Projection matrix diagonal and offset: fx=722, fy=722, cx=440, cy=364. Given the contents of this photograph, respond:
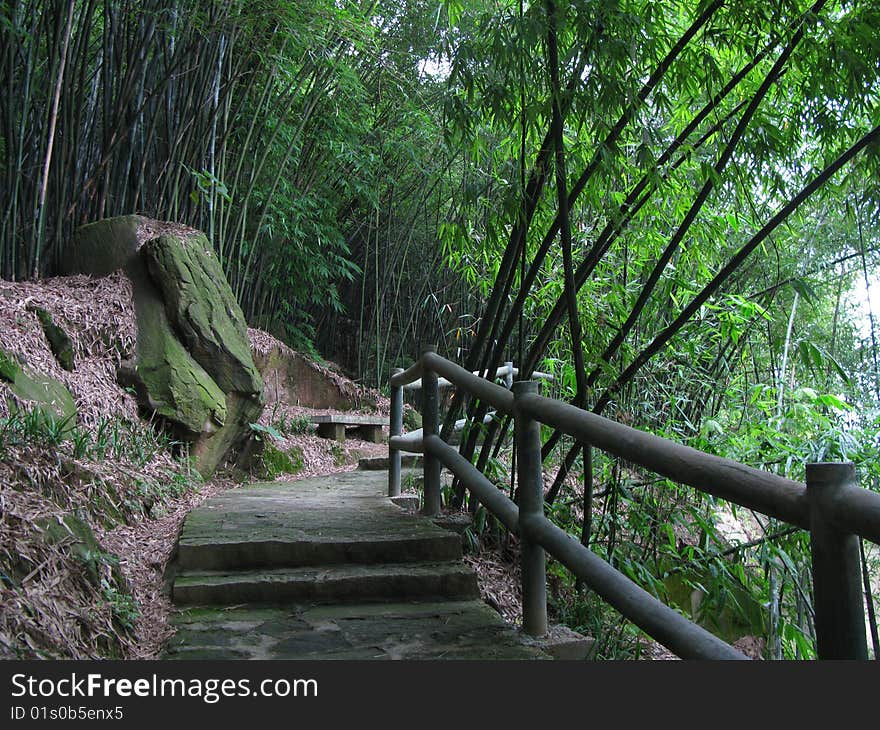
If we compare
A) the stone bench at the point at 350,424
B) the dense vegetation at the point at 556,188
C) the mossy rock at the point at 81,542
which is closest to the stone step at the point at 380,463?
the stone bench at the point at 350,424

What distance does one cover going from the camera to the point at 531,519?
2141 millimetres

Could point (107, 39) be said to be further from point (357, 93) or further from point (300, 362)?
point (300, 362)

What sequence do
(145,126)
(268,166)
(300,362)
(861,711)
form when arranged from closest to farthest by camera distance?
(861,711) < (145,126) < (268,166) < (300,362)

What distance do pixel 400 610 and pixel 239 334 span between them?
2811 mm

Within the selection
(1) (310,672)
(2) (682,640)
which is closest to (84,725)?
(1) (310,672)

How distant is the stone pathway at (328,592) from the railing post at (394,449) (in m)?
0.55

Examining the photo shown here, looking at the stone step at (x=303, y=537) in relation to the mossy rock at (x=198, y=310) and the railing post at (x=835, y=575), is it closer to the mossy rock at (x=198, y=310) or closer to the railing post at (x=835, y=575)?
the mossy rock at (x=198, y=310)

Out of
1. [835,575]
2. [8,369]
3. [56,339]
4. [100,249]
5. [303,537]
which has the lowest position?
[303,537]

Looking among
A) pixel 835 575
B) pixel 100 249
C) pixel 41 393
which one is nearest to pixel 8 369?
pixel 41 393

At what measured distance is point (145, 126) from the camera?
4348mm

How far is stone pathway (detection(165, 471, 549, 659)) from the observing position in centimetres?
200

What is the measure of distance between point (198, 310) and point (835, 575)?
379cm

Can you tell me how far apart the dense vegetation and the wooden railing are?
377mm

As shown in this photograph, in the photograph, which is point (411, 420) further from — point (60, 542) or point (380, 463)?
point (60, 542)
